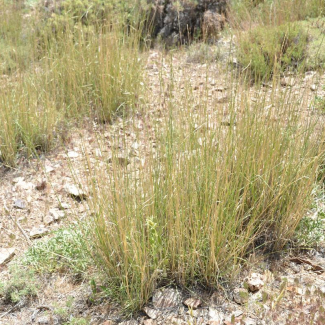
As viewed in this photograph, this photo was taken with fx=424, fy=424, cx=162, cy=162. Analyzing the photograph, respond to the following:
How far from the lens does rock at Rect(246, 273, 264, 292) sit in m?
2.04

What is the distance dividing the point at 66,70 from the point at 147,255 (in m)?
2.36

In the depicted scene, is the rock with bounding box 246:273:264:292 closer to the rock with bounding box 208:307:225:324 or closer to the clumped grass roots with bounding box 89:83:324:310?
the clumped grass roots with bounding box 89:83:324:310

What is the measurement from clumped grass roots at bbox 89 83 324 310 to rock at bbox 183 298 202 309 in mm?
94

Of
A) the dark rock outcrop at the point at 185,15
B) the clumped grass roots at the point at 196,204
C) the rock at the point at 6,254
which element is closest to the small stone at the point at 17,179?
the rock at the point at 6,254

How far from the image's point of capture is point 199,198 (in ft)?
6.92

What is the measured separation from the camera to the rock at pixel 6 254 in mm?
2541

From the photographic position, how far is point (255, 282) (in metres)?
2.07

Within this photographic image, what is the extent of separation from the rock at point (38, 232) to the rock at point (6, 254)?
6.1 inches

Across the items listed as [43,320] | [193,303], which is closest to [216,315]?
[193,303]

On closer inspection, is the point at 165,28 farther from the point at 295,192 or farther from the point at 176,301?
the point at 176,301

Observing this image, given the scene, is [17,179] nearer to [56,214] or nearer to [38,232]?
[56,214]

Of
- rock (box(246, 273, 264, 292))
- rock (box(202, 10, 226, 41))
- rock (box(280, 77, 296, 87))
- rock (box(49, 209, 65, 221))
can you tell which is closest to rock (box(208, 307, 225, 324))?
rock (box(246, 273, 264, 292))

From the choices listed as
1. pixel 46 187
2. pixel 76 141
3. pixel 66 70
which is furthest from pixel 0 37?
pixel 46 187

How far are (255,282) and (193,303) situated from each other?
0.33 meters
